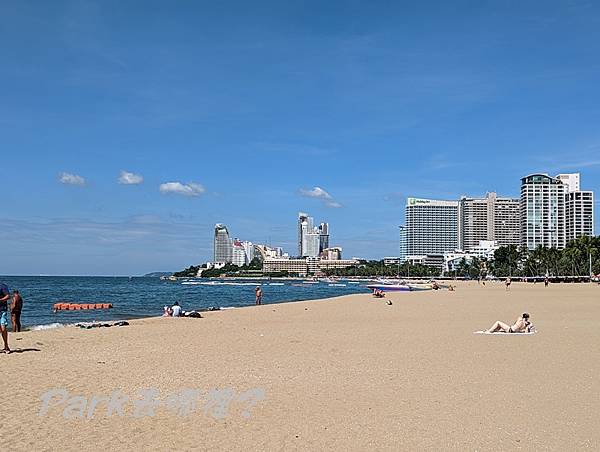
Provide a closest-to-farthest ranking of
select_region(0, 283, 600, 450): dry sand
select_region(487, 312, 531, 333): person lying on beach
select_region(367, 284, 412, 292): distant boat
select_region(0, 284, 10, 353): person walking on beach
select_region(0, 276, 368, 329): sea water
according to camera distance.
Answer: select_region(0, 283, 600, 450): dry sand, select_region(0, 284, 10, 353): person walking on beach, select_region(487, 312, 531, 333): person lying on beach, select_region(0, 276, 368, 329): sea water, select_region(367, 284, 412, 292): distant boat

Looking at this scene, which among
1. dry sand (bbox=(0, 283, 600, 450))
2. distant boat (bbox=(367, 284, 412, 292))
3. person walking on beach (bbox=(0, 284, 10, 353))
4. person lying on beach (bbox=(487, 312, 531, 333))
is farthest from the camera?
distant boat (bbox=(367, 284, 412, 292))

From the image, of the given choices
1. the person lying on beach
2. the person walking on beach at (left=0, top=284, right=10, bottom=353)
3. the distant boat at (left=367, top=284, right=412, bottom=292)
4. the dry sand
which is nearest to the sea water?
the distant boat at (left=367, top=284, right=412, bottom=292)

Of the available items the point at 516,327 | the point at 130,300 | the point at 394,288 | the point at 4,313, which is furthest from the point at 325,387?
the point at 394,288

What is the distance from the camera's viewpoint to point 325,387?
32.4ft

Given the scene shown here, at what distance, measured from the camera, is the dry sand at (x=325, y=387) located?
6.94m

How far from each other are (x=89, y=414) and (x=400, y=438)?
4.20 metres

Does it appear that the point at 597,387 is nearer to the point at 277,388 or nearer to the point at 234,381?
the point at 277,388

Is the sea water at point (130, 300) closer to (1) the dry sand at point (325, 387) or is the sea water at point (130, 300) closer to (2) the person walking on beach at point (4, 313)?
(2) the person walking on beach at point (4, 313)

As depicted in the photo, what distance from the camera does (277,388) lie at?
32.2 feet

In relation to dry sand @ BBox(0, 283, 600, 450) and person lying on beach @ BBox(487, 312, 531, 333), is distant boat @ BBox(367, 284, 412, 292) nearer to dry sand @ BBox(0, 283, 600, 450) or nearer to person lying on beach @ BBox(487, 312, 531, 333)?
person lying on beach @ BBox(487, 312, 531, 333)

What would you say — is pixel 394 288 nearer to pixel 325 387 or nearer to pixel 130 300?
pixel 130 300

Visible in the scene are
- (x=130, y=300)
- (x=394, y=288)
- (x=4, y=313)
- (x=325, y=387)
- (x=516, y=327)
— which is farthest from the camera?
(x=394, y=288)

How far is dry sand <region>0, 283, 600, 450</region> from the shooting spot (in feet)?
22.8

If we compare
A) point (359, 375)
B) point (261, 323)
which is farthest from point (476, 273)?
point (359, 375)
